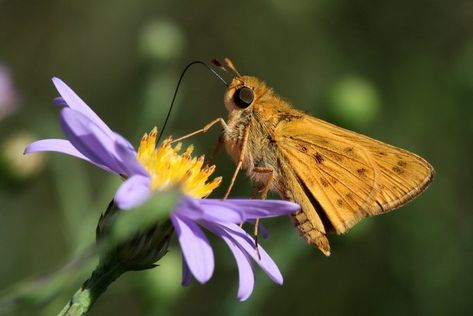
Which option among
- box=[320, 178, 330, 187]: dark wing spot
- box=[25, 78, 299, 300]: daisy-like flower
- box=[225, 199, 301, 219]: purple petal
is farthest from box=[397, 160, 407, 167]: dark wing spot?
box=[225, 199, 301, 219]: purple petal

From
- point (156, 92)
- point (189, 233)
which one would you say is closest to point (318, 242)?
point (189, 233)

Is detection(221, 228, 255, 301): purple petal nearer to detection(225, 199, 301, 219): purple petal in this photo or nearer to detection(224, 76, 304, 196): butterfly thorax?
detection(225, 199, 301, 219): purple petal

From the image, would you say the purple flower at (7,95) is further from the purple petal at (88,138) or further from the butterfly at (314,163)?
the purple petal at (88,138)

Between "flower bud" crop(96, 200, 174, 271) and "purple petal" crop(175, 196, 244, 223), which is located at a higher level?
"purple petal" crop(175, 196, 244, 223)

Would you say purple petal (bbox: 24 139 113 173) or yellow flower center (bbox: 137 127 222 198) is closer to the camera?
purple petal (bbox: 24 139 113 173)

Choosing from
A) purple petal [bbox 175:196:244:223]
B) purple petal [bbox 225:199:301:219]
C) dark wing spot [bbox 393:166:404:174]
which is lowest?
purple petal [bbox 175:196:244:223]

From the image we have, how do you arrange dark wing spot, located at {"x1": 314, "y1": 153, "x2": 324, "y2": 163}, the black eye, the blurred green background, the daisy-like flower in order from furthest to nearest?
the blurred green background < dark wing spot, located at {"x1": 314, "y1": 153, "x2": 324, "y2": 163} < the black eye < the daisy-like flower

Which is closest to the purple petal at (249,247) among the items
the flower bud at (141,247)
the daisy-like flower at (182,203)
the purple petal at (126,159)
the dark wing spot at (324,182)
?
the daisy-like flower at (182,203)
